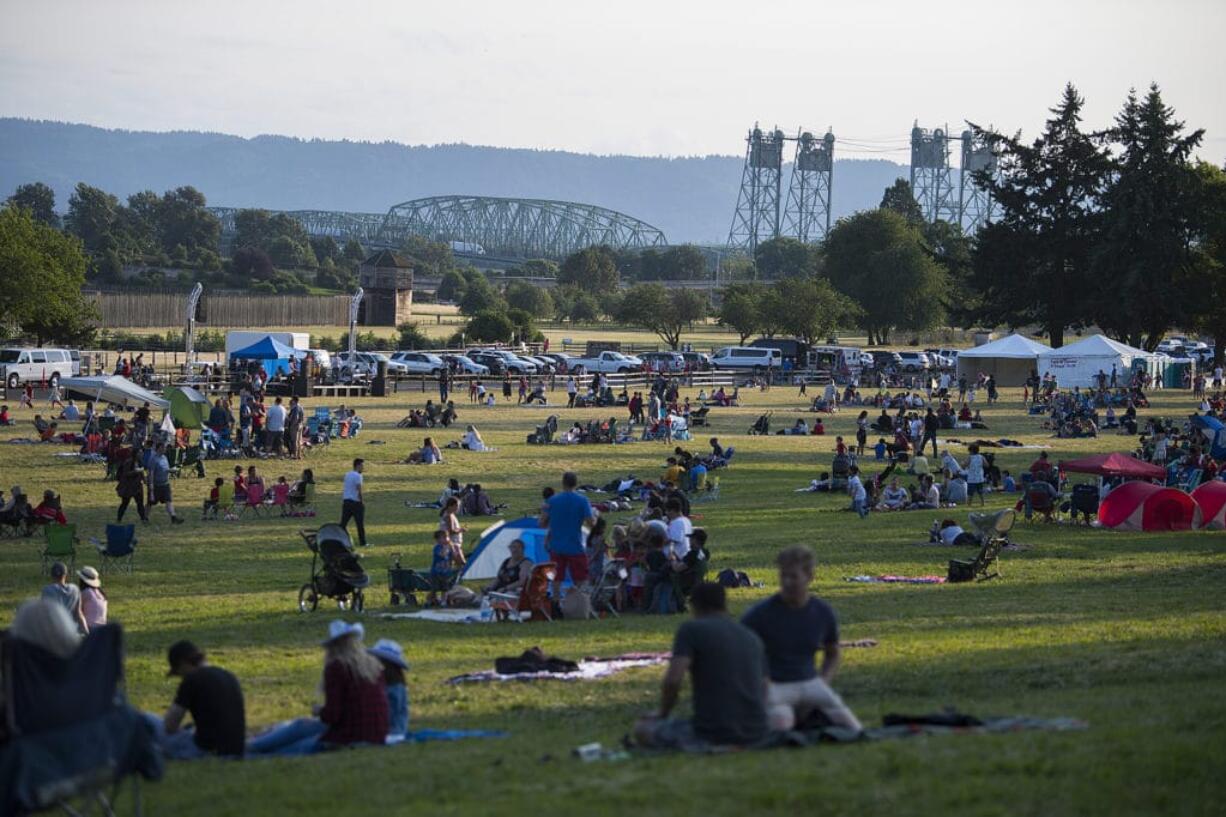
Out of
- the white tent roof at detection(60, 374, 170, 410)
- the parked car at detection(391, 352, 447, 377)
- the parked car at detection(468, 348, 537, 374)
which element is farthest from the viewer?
the parked car at detection(468, 348, 537, 374)

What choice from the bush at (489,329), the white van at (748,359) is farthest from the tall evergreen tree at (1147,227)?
the bush at (489,329)

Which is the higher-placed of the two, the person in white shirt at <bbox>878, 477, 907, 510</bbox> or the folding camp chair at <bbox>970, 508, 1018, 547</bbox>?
the folding camp chair at <bbox>970, 508, 1018, 547</bbox>

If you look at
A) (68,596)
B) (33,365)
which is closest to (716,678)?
(68,596)

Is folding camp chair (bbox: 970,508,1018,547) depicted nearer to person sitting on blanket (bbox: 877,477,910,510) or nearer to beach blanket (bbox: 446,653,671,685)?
person sitting on blanket (bbox: 877,477,910,510)

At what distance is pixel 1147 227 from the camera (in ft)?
200

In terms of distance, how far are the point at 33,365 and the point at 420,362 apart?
15466 millimetres

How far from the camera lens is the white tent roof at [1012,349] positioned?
2217 inches

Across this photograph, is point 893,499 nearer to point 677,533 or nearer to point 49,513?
point 677,533

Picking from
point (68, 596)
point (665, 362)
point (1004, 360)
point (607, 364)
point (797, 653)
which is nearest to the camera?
point (797, 653)

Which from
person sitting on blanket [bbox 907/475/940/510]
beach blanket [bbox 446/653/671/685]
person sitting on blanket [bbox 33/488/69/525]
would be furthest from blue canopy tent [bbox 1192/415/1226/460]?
person sitting on blanket [bbox 33/488/69/525]

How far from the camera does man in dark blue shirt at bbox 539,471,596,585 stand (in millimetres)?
13500

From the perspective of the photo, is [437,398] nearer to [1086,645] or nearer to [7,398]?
[7,398]

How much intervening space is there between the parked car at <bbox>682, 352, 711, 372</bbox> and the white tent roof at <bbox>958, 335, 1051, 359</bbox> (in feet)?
36.3

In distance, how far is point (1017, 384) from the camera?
59.4m
